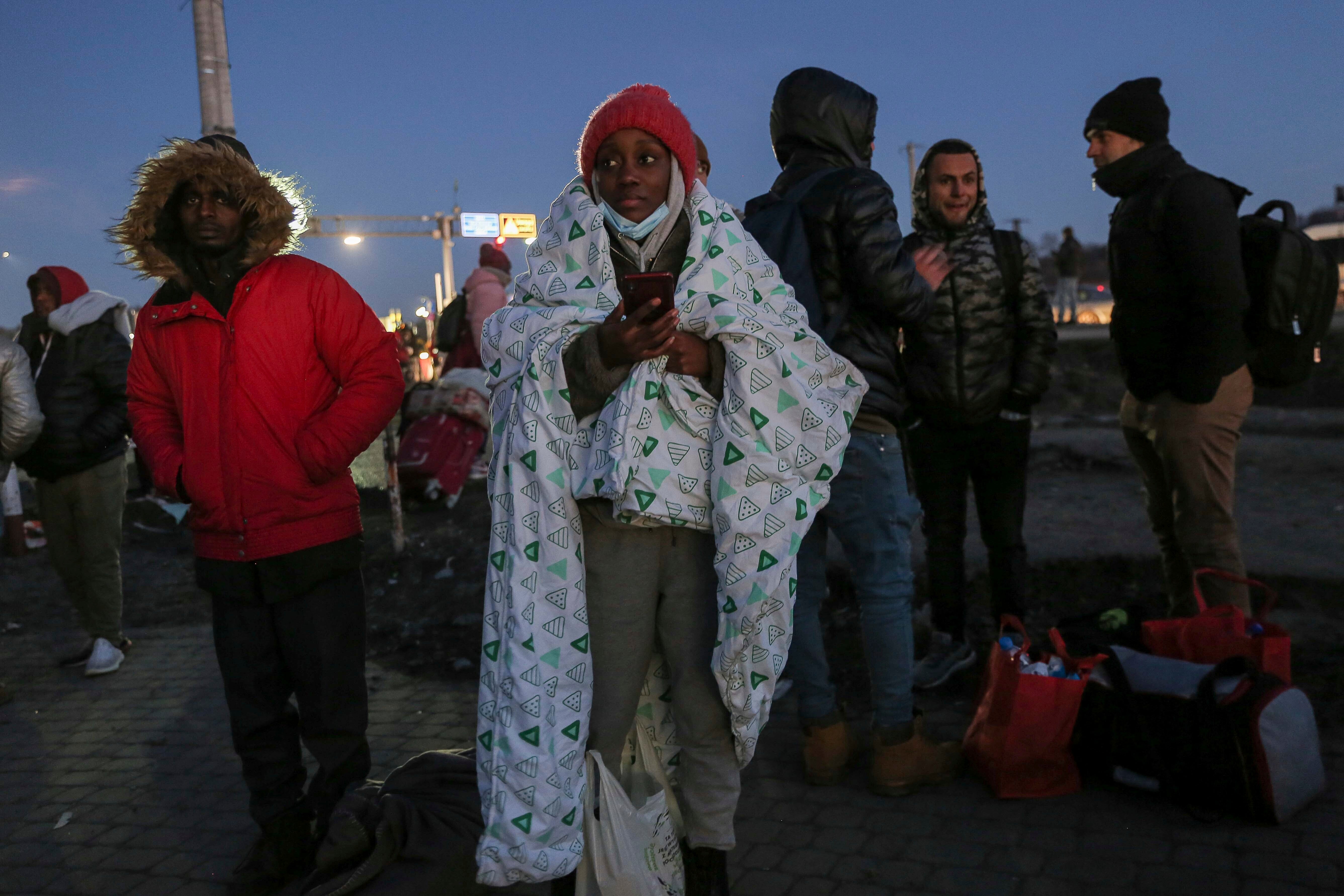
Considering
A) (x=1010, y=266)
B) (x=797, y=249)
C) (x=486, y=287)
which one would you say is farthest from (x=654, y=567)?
(x=486, y=287)

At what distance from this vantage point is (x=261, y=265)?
3.15 m

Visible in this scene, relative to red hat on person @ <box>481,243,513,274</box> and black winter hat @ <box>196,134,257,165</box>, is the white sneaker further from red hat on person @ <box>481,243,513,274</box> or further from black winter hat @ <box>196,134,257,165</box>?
red hat on person @ <box>481,243,513,274</box>

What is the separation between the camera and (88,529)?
535 centimetres

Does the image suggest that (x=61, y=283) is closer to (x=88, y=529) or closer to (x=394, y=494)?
(x=88, y=529)

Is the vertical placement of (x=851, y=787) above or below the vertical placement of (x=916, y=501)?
below

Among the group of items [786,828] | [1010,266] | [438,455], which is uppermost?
[1010,266]

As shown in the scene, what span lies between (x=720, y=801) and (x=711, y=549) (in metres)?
0.61

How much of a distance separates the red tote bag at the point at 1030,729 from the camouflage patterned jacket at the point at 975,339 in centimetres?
104

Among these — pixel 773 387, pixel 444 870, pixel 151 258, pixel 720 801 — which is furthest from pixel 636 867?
pixel 151 258

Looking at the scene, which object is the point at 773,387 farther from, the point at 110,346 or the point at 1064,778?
the point at 110,346

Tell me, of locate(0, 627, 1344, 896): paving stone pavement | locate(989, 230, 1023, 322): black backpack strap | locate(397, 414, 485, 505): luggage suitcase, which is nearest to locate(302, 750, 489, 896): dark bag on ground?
locate(0, 627, 1344, 896): paving stone pavement

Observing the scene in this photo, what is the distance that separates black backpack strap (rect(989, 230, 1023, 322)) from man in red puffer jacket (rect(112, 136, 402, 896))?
2469mm

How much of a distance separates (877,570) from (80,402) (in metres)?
4.22

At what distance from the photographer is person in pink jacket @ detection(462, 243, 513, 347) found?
909 centimetres
